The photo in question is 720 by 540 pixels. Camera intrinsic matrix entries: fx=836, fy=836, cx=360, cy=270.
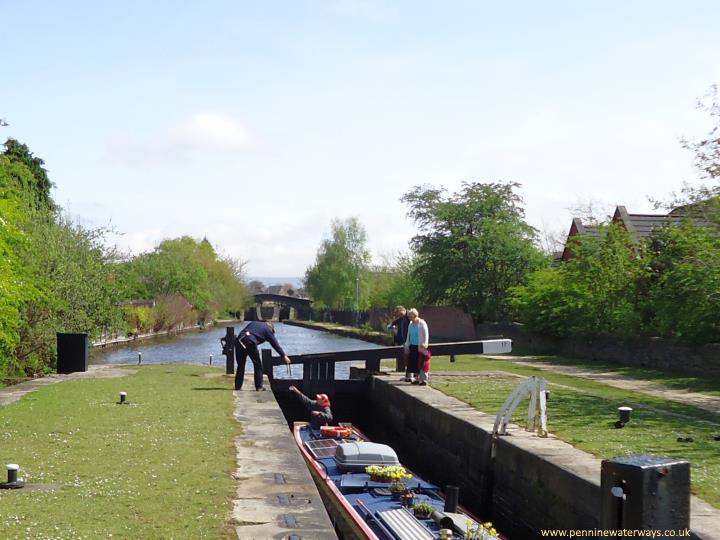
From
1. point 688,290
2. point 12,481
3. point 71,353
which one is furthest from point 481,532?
point 71,353

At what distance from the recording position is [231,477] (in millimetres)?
9688

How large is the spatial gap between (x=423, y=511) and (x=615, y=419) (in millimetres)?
4768

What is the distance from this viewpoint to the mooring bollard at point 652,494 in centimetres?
525

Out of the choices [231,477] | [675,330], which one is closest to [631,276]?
[675,330]

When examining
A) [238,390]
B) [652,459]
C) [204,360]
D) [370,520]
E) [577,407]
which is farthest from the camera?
[204,360]

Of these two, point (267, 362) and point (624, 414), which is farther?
point (267, 362)

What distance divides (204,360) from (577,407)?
2722 cm

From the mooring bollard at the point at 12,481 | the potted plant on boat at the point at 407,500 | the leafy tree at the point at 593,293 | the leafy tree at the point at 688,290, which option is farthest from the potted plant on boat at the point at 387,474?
the leafy tree at the point at 593,293

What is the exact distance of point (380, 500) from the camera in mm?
11422

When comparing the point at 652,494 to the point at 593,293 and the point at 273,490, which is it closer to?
the point at 273,490

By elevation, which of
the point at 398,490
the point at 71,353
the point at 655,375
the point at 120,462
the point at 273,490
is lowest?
the point at 398,490

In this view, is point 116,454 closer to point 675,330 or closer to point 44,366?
point 44,366

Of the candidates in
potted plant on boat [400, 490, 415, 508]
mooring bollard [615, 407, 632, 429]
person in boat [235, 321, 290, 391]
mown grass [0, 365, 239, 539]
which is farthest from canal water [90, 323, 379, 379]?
potted plant on boat [400, 490, 415, 508]

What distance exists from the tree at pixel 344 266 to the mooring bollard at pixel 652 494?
86.4 metres
